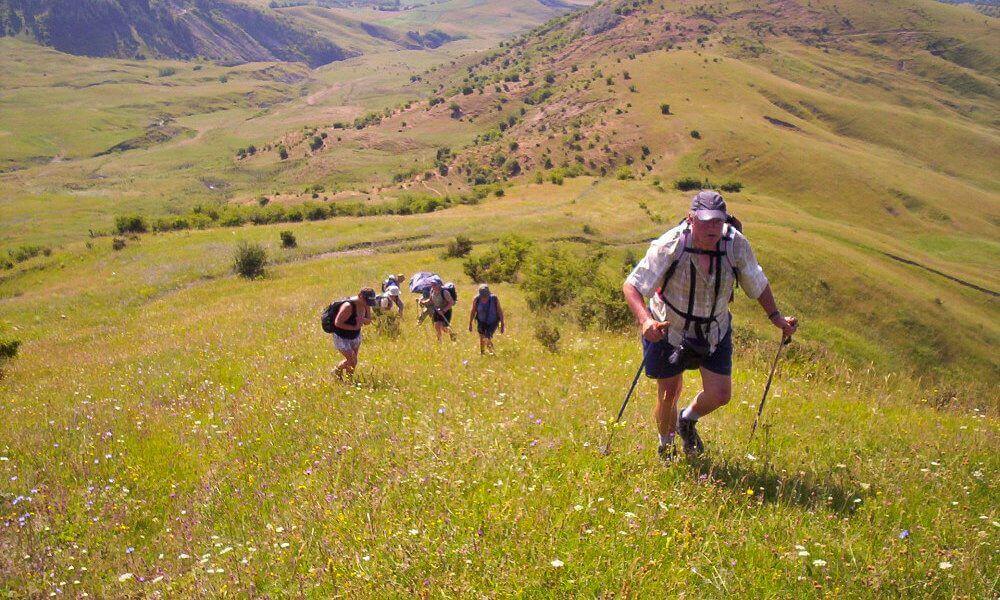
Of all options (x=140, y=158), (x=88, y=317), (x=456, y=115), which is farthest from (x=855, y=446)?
(x=140, y=158)

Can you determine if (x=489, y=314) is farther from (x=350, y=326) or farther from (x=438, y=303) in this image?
(x=350, y=326)

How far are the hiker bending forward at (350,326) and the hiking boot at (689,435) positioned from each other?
5605 mm

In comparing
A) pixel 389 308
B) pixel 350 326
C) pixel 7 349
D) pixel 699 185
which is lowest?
pixel 699 185

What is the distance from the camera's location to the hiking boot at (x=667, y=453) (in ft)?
16.1

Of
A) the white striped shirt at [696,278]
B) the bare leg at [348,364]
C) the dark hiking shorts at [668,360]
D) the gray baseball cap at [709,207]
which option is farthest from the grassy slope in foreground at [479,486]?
the gray baseball cap at [709,207]

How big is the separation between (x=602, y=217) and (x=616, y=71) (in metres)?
122

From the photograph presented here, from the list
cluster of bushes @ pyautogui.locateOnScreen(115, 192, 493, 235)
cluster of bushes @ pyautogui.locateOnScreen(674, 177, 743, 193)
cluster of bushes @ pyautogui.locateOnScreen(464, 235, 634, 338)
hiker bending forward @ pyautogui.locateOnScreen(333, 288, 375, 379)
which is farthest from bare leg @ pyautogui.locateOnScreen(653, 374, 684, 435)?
cluster of bushes @ pyautogui.locateOnScreen(674, 177, 743, 193)

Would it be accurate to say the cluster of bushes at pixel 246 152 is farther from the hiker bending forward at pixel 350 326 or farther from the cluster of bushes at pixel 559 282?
the hiker bending forward at pixel 350 326

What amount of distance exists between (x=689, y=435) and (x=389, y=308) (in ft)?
25.3

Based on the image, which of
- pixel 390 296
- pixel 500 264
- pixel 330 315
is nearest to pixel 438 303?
pixel 390 296

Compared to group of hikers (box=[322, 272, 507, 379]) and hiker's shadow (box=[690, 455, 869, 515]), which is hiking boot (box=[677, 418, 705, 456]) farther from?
group of hikers (box=[322, 272, 507, 379])

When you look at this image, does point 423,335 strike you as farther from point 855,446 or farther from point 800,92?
point 800,92

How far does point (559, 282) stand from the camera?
74.5ft

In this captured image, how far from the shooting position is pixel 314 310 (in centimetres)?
1900
